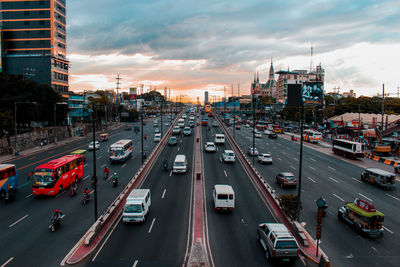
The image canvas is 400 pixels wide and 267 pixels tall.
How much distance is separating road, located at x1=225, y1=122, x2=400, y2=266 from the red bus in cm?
2267

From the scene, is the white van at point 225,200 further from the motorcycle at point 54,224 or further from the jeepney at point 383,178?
the jeepney at point 383,178

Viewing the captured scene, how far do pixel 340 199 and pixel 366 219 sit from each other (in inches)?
323

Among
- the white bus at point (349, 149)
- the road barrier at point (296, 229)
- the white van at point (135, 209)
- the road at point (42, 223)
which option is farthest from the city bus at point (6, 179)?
the white bus at point (349, 149)

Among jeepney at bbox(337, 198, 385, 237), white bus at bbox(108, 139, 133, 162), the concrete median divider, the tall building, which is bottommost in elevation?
the concrete median divider

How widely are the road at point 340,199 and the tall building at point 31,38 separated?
82319 millimetres

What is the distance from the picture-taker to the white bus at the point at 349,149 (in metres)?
47.1

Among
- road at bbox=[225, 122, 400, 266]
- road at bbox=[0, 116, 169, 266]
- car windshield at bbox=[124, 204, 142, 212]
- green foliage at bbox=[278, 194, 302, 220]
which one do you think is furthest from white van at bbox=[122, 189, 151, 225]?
road at bbox=[225, 122, 400, 266]

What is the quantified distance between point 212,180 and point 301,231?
1559cm

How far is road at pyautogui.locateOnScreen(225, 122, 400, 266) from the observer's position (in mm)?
17297

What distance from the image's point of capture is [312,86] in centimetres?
8988

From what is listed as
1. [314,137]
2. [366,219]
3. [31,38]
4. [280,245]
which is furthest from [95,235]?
[31,38]

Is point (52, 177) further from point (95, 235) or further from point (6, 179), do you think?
point (95, 235)

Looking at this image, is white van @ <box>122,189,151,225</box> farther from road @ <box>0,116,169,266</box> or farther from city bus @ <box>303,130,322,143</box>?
city bus @ <box>303,130,322,143</box>

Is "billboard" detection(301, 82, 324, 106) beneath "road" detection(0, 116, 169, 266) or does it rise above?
above
